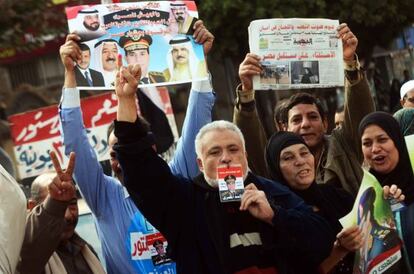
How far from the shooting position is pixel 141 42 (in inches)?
152

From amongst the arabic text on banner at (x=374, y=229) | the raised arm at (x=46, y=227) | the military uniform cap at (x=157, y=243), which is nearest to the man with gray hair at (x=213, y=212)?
the arabic text on banner at (x=374, y=229)

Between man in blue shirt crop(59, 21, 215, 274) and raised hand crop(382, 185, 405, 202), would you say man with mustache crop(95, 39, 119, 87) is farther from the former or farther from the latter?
raised hand crop(382, 185, 405, 202)

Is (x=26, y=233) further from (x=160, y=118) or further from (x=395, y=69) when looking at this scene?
(x=395, y=69)

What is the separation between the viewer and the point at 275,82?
3.94 meters

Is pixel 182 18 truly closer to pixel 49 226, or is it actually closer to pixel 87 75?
pixel 87 75

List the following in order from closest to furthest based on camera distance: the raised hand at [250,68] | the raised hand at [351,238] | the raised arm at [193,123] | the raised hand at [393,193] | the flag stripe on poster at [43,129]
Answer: the raised hand at [351,238] < the raised hand at [393,193] < the raised hand at [250,68] < the raised arm at [193,123] < the flag stripe on poster at [43,129]

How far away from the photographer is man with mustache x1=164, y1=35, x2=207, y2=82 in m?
3.84

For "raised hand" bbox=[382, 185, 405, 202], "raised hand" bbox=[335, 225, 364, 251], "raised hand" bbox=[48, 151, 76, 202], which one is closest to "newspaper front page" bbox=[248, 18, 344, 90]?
"raised hand" bbox=[382, 185, 405, 202]

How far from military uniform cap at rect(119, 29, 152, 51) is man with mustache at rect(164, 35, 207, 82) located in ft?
0.40

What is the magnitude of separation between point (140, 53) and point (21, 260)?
1.19 meters

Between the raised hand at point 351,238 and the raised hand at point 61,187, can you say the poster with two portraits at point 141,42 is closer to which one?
the raised hand at point 61,187

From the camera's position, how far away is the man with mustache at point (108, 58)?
369 centimetres

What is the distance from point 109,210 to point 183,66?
30.5 inches

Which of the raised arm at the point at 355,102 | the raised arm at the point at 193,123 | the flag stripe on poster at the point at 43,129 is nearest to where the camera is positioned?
the raised arm at the point at 193,123
